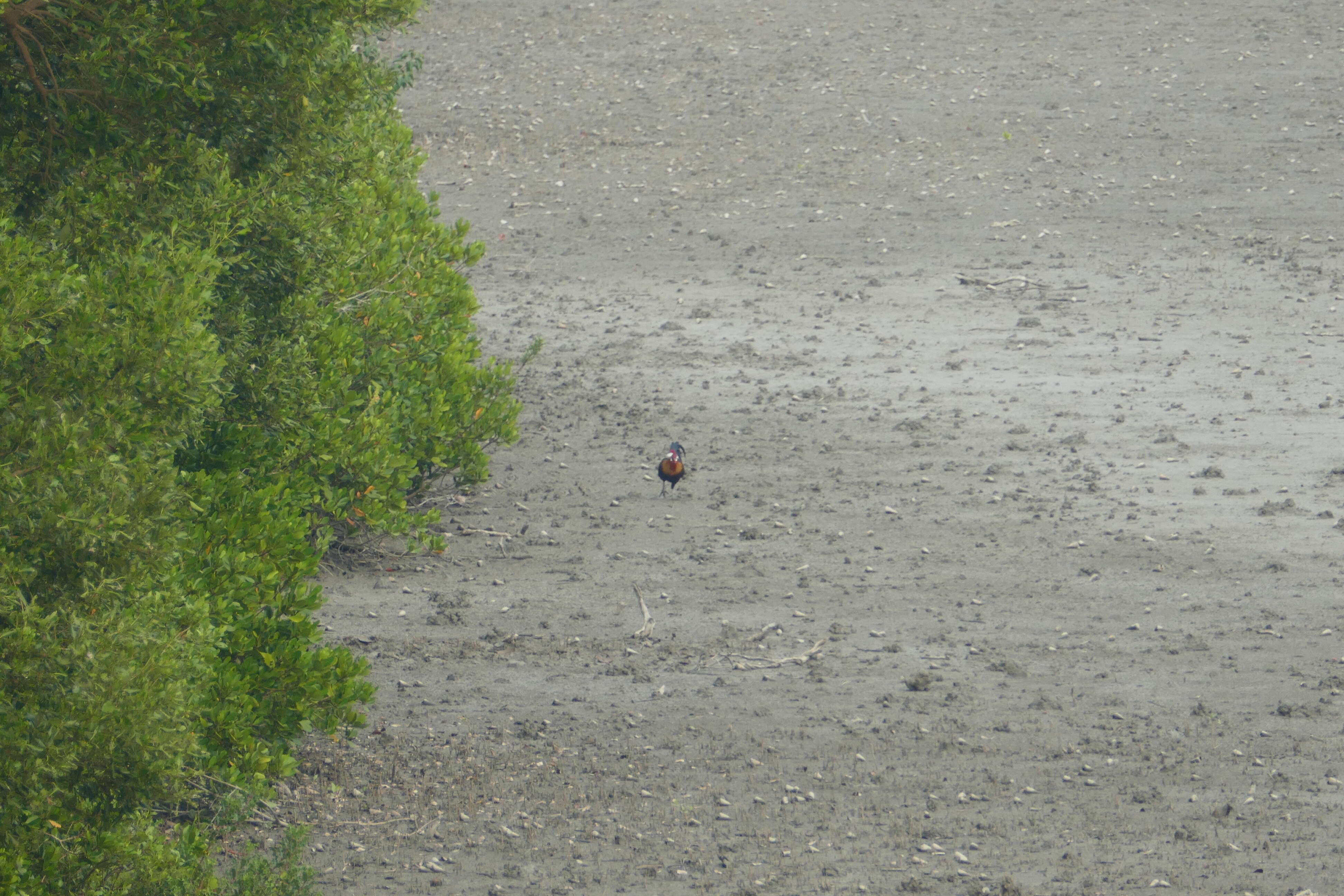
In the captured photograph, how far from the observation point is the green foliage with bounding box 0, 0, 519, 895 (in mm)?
4000

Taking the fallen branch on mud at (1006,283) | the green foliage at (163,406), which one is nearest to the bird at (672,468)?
the green foliage at (163,406)

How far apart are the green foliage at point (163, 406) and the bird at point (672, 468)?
3.33m

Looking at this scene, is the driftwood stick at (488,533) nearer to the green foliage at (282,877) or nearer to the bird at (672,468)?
the bird at (672,468)

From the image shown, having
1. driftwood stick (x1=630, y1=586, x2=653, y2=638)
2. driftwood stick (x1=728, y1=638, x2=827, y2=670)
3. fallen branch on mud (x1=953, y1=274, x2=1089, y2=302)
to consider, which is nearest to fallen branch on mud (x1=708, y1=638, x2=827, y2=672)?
driftwood stick (x1=728, y1=638, x2=827, y2=670)

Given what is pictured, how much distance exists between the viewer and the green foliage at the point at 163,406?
4000 millimetres

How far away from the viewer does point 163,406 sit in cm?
441

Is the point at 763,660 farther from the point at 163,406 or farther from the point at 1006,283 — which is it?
the point at 1006,283

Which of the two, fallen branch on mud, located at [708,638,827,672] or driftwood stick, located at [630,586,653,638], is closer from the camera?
fallen branch on mud, located at [708,638,827,672]

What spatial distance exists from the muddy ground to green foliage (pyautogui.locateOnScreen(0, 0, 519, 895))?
127cm

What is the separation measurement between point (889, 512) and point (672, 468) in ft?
5.49

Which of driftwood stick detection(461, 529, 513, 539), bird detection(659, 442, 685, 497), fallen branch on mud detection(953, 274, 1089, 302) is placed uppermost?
fallen branch on mud detection(953, 274, 1089, 302)

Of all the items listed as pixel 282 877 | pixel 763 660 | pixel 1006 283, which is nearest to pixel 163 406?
pixel 282 877

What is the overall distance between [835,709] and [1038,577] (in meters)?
2.29

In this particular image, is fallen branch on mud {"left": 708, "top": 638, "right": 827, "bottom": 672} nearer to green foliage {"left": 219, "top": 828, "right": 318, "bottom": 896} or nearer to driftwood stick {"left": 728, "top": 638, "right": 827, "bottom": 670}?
driftwood stick {"left": 728, "top": 638, "right": 827, "bottom": 670}
